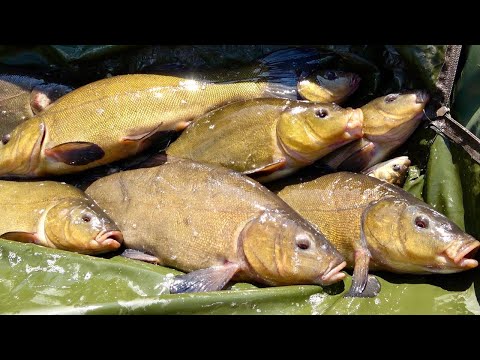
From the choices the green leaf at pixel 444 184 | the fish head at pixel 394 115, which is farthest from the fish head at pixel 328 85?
the green leaf at pixel 444 184

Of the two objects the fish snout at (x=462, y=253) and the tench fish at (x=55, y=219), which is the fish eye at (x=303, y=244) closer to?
the fish snout at (x=462, y=253)

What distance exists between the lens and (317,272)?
10.5ft

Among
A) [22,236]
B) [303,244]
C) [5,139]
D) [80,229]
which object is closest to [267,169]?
[303,244]

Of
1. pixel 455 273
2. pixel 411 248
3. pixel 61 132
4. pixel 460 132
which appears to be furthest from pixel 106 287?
Result: pixel 460 132

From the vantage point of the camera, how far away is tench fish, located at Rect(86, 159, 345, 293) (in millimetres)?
3244

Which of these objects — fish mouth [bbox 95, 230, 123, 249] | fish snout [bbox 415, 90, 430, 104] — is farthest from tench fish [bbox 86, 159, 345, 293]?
fish snout [bbox 415, 90, 430, 104]

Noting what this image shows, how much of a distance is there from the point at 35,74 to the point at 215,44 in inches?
55.7

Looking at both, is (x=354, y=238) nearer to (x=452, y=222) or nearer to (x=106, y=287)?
(x=452, y=222)

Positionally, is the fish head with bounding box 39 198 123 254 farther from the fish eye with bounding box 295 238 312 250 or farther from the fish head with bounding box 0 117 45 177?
the fish eye with bounding box 295 238 312 250

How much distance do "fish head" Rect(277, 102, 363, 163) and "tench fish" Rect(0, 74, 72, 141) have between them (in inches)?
68.7

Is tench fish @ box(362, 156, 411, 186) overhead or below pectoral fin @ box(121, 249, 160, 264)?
overhead

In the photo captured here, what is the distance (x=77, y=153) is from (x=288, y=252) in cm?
158

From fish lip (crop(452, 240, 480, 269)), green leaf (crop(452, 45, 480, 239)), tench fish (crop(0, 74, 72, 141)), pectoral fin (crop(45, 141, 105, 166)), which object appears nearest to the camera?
fish lip (crop(452, 240, 480, 269))

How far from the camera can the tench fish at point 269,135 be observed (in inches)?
145
